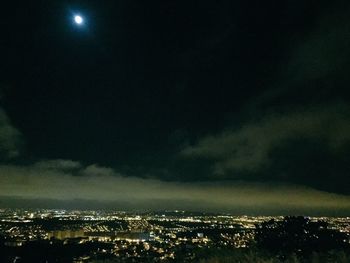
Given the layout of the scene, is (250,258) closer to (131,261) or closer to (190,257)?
(190,257)

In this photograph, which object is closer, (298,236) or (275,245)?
(275,245)

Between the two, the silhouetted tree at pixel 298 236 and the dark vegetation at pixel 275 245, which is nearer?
the dark vegetation at pixel 275 245

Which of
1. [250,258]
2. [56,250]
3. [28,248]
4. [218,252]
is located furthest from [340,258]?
[28,248]

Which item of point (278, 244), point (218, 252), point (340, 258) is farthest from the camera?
point (278, 244)

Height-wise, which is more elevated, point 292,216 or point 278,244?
point 292,216

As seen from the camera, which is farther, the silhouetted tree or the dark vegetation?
the silhouetted tree

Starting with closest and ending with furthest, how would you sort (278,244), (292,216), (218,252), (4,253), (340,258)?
(340,258) < (218,252) < (4,253) < (278,244) < (292,216)

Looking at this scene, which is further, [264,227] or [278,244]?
[264,227]

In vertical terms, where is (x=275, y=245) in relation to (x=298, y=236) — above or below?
below
